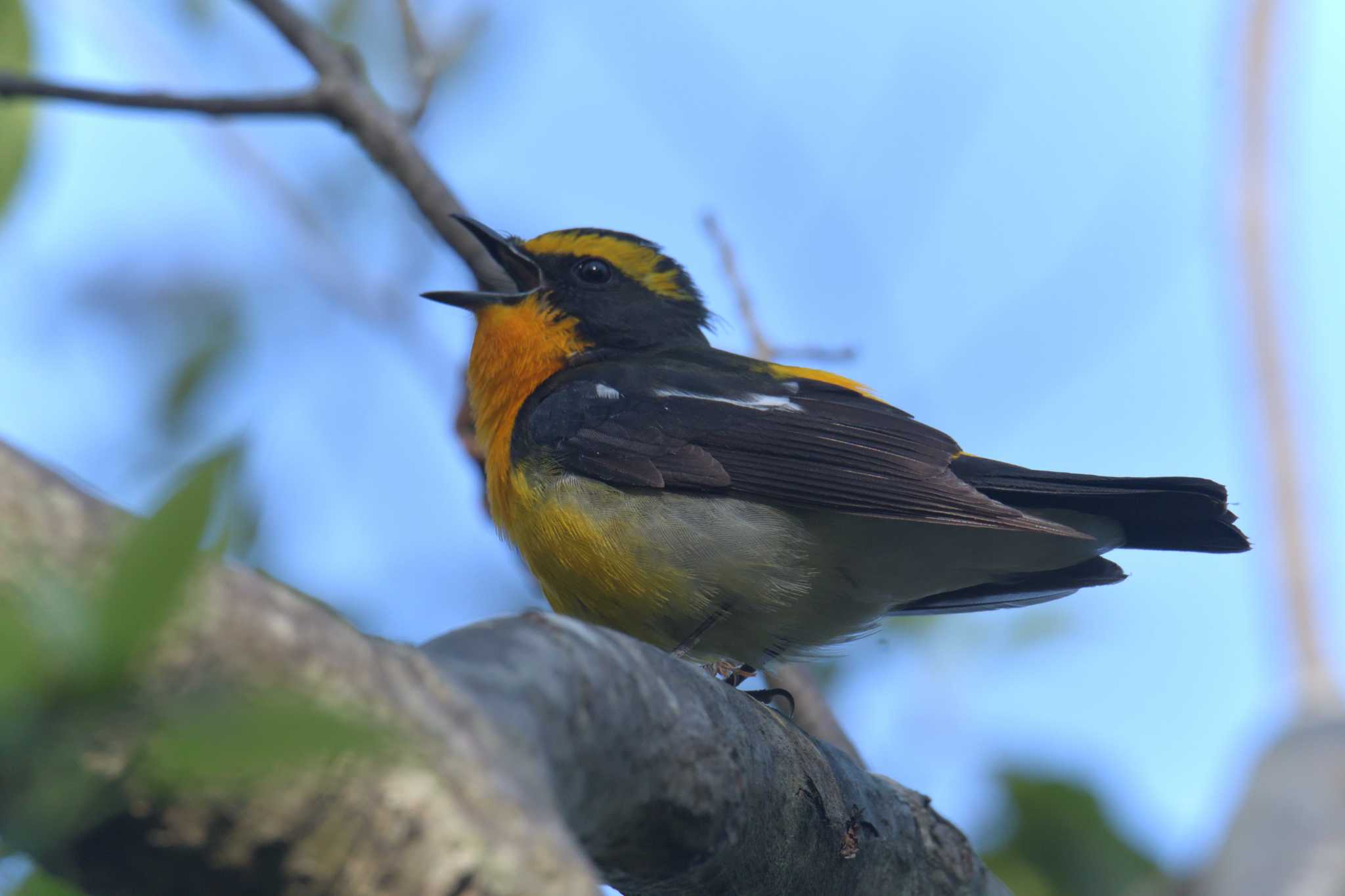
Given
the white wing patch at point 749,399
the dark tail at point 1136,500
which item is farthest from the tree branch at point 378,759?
the white wing patch at point 749,399

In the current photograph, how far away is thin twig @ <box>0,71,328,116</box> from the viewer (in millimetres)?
3467

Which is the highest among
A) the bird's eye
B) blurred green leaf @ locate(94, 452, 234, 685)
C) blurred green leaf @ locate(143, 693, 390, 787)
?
the bird's eye

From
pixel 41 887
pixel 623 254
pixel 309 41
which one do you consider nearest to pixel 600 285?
pixel 623 254

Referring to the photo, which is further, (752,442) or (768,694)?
(752,442)

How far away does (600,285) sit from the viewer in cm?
532

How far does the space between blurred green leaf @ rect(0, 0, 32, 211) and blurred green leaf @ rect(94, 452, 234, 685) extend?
2.49m

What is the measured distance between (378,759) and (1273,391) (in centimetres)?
596

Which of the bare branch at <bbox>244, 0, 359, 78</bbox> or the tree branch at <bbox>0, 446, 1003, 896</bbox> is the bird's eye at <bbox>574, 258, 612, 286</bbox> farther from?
the tree branch at <bbox>0, 446, 1003, 896</bbox>

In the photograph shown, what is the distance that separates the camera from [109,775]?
3.45ft

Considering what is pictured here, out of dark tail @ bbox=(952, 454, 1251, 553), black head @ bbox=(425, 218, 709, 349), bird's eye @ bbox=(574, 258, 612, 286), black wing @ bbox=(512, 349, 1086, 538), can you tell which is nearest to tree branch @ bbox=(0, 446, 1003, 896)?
black wing @ bbox=(512, 349, 1086, 538)

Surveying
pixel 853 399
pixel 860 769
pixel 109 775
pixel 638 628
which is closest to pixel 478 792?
pixel 109 775

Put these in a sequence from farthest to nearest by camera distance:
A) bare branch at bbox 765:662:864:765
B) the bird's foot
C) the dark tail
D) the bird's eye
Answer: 1. the bird's eye
2. the bird's foot
3. bare branch at bbox 765:662:864:765
4. the dark tail

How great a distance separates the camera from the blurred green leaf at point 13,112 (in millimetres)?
3141

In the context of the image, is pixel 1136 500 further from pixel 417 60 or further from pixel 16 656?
pixel 16 656
